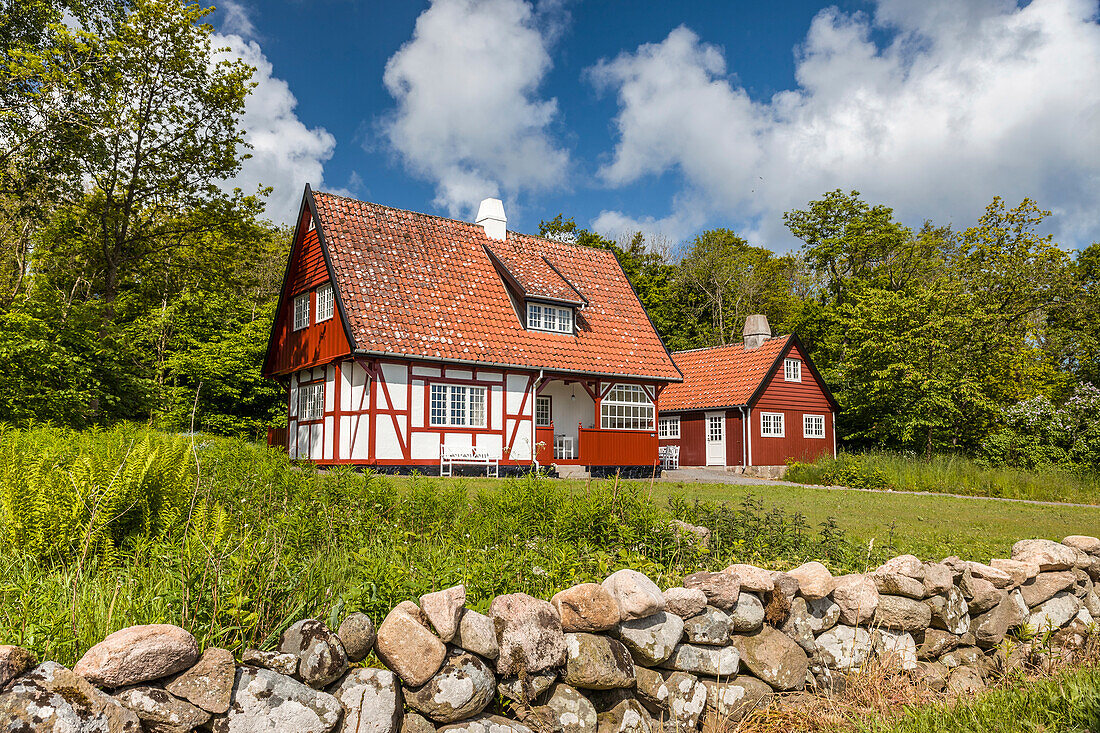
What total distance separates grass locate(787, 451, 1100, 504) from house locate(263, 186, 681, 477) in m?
5.54

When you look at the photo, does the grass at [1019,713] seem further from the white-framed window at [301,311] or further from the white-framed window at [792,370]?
the white-framed window at [792,370]

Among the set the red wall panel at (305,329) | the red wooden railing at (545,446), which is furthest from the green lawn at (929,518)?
the red wall panel at (305,329)

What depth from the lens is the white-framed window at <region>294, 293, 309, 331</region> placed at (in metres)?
20.9

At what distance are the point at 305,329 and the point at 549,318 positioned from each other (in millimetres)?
6931

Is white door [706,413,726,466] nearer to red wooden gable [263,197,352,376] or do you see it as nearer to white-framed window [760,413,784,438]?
white-framed window [760,413,784,438]

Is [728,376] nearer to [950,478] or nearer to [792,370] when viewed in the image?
[792,370]

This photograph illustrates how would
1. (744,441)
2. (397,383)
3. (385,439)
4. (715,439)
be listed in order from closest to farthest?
(385,439), (397,383), (744,441), (715,439)

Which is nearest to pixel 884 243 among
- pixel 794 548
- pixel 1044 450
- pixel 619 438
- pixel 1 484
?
pixel 1044 450

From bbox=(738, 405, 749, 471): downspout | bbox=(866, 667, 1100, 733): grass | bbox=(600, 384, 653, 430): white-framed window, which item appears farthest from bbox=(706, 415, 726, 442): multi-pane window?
bbox=(866, 667, 1100, 733): grass

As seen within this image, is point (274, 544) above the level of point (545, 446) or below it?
below

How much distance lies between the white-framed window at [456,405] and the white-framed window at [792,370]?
15.8m

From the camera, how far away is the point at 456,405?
1939 cm

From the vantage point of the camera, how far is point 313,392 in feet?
67.0

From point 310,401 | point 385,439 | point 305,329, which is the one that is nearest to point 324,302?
point 305,329
